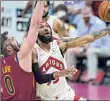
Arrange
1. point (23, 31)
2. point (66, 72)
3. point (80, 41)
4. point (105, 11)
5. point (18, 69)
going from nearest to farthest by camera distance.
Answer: point (66, 72), point (18, 69), point (105, 11), point (80, 41), point (23, 31)

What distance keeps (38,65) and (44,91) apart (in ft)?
1.35

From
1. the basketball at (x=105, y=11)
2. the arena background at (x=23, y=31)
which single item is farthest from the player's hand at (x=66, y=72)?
the arena background at (x=23, y=31)

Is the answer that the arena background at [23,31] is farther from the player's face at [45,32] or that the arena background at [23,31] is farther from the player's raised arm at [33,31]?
the player's raised arm at [33,31]

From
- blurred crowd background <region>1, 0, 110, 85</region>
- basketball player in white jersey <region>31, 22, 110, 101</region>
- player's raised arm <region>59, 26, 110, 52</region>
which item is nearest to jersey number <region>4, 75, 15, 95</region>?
basketball player in white jersey <region>31, 22, 110, 101</region>

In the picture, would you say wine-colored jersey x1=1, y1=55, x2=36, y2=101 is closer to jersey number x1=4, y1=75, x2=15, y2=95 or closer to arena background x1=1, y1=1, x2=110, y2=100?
jersey number x1=4, y1=75, x2=15, y2=95

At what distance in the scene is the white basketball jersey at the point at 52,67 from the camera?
5762 mm

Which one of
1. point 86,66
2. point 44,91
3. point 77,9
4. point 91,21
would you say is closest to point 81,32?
point 91,21

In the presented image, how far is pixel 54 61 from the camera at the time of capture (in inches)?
228

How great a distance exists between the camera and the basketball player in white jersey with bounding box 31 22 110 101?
18.9 ft

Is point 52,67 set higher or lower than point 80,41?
lower

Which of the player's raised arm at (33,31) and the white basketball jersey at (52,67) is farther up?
the player's raised arm at (33,31)

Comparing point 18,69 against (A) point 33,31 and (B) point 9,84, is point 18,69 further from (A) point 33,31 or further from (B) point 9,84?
(A) point 33,31

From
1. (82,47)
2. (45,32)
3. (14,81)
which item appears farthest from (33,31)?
(82,47)

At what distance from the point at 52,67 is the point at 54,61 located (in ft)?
0.23
